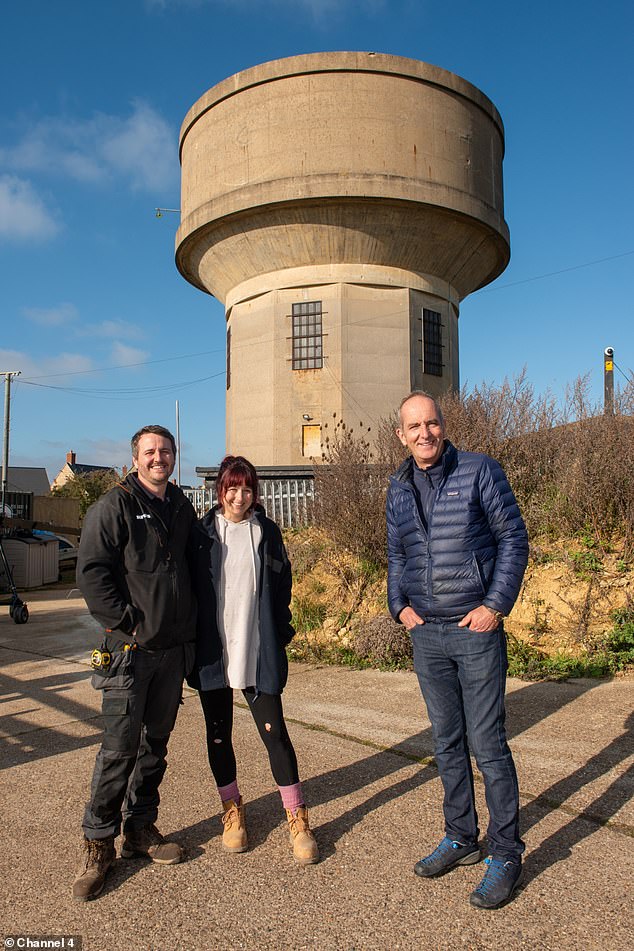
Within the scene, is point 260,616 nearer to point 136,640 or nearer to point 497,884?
point 136,640

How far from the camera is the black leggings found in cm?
336

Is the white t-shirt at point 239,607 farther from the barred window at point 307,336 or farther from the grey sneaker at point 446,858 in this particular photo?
the barred window at point 307,336

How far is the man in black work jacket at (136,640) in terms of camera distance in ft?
10.2

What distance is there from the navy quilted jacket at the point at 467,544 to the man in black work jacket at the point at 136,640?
1.15 meters

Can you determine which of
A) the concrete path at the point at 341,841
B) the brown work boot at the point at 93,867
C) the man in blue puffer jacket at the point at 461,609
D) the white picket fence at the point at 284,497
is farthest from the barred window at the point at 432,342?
the brown work boot at the point at 93,867

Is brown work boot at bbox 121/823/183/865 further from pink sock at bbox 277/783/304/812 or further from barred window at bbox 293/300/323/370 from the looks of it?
barred window at bbox 293/300/323/370

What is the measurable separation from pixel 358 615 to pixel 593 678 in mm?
2860

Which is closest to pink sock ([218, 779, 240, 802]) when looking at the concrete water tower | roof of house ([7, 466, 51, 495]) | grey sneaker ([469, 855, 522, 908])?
grey sneaker ([469, 855, 522, 908])

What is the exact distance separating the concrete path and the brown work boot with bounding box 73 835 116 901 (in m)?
0.05

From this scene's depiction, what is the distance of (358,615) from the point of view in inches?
327

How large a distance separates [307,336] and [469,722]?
56.2 feet

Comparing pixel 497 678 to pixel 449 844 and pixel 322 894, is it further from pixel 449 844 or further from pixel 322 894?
pixel 322 894

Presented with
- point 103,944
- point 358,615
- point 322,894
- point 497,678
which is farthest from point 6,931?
point 358,615

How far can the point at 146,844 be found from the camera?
3281 millimetres
